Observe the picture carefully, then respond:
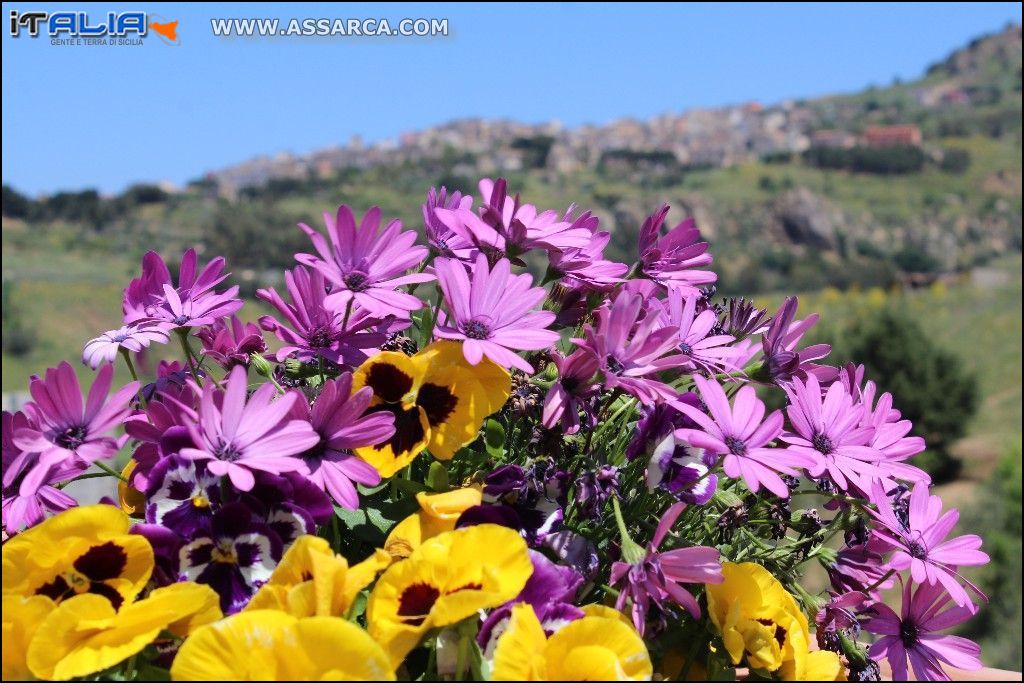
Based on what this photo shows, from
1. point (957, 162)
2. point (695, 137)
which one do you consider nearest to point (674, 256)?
point (957, 162)

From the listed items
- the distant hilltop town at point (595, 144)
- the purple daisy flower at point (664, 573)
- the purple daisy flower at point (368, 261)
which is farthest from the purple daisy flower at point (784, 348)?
the distant hilltop town at point (595, 144)

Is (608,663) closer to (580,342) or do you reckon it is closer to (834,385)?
(580,342)

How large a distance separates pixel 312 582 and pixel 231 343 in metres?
0.46

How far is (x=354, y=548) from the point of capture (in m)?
0.90

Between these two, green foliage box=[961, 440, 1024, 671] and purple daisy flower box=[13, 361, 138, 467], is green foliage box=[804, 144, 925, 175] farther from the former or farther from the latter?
purple daisy flower box=[13, 361, 138, 467]

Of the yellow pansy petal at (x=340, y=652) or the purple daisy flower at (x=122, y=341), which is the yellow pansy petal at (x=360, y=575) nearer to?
the yellow pansy petal at (x=340, y=652)

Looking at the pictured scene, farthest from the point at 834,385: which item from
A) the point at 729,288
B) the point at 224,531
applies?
the point at 729,288

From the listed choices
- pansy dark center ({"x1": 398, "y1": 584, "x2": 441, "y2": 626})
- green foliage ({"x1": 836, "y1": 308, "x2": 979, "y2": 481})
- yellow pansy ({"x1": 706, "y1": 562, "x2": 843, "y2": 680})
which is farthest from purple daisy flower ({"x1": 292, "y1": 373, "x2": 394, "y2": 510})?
green foliage ({"x1": 836, "y1": 308, "x2": 979, "y2": 481})

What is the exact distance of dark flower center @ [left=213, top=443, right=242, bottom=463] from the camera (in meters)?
0.76

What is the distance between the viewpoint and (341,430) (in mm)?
810

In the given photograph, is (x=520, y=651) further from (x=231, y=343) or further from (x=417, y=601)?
(x=231, y=343)

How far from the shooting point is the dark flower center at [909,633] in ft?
3.12

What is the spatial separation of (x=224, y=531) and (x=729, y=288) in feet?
129

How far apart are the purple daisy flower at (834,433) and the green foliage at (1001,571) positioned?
22.3 ft
